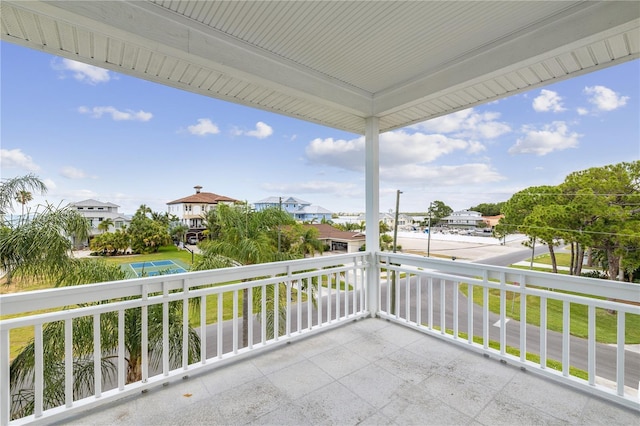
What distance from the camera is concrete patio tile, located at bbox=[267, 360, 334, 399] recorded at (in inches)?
83.4

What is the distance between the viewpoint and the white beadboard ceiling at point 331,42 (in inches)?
76.5

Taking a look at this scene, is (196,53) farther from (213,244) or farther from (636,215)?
(636,215)

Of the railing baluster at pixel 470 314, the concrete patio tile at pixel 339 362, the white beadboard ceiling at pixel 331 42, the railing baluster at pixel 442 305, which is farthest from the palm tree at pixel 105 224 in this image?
the railing baluster at pixel 470 314

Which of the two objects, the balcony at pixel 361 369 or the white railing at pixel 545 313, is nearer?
the balcony at pixel 361 369

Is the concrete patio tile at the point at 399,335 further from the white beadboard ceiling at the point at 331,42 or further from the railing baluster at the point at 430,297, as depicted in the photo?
the white beadboard ceiling at the point at 331,42

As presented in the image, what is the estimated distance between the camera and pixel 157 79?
262cm

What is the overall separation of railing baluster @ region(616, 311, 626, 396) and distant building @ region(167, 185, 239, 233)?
4.11 metres

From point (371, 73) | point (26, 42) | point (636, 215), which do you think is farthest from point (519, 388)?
point (26, 42)

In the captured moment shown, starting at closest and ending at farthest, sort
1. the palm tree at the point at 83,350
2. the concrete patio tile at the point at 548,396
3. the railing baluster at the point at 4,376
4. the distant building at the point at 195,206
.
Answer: the railing baluster at the point at 4,376 < the concrete patio tile at the point at 548,396 < the palm tree at the point at 83,350 < the distant building at the point at 195,206

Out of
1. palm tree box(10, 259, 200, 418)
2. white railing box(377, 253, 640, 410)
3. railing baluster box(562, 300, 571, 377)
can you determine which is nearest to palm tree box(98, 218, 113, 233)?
palm tree box(10, 259, 200, 418)

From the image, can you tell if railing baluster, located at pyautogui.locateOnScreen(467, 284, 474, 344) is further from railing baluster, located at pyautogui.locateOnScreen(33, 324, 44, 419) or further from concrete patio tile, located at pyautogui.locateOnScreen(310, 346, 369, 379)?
railing baluster, located at pyautogui.locateOnScreen(33, 324, 44, 419)

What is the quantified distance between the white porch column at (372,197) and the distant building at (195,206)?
2033 mm

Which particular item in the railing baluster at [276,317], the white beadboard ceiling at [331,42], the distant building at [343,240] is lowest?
the railing baluster at [276,317]

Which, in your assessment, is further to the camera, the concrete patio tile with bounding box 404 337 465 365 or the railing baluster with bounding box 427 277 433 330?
the railing baluster with bounding box 427 277 433 330
